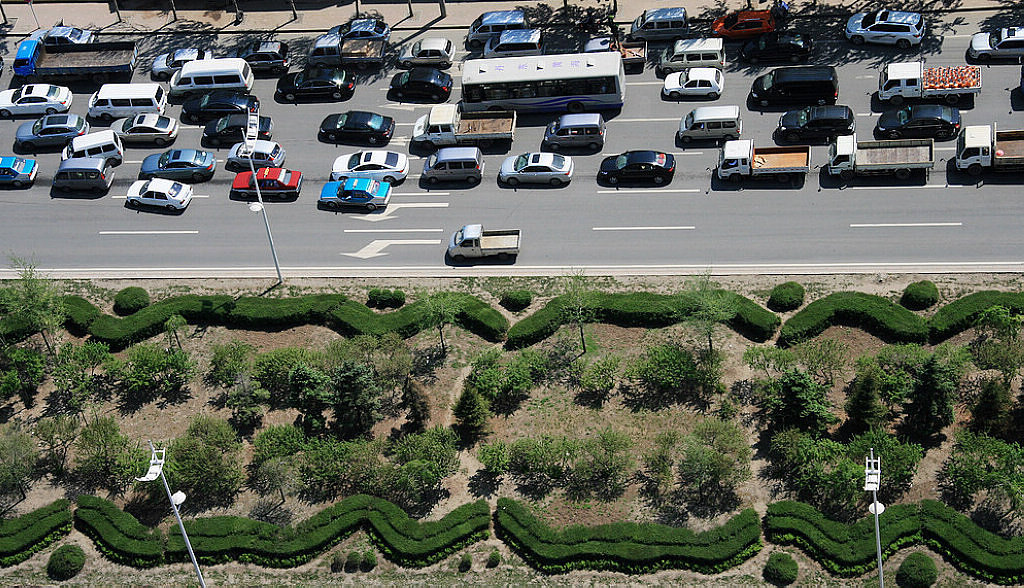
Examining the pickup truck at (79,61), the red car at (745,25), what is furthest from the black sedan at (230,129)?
the red car at (745,25)

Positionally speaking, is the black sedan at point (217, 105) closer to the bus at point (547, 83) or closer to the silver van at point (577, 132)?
the bus at point (547, 83)

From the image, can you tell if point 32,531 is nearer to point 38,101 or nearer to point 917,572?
point 38,101

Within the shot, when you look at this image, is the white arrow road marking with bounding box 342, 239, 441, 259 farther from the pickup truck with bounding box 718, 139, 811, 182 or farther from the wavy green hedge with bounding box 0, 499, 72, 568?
the wavy green hedge with bounding box 0, 499, 72, 568

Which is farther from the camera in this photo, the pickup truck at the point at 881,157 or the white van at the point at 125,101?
the white van at the point at 125,101

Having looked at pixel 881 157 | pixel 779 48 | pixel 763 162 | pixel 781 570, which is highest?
pixel 779 48

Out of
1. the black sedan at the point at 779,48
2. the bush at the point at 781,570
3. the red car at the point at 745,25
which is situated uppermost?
the red car at the point at 745,25

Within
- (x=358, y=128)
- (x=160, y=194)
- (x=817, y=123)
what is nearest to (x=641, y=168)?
(x=817, y=123)
